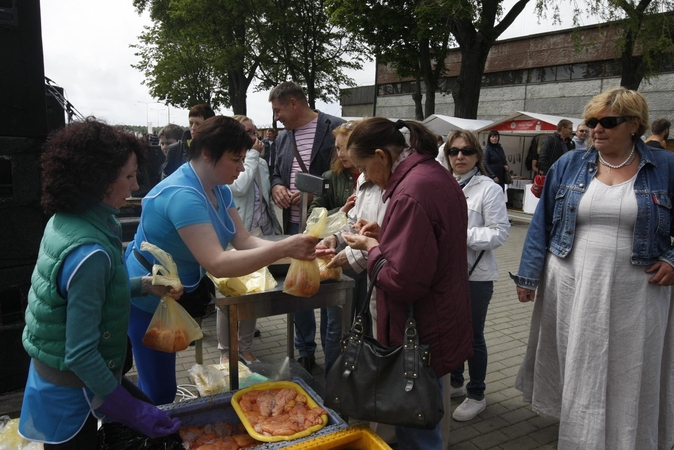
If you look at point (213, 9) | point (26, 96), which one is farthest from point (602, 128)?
point (213, 9)

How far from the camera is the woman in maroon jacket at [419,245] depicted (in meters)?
1.99

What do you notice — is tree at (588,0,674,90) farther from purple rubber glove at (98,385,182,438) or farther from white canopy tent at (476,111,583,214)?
purple rubber glove at (98,385,182,438)

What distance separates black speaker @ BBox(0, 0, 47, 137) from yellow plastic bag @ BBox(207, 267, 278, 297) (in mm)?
1745

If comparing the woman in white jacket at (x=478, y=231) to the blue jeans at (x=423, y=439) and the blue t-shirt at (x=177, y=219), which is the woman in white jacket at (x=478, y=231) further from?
the blue t-shirt at (x=177, y=219)

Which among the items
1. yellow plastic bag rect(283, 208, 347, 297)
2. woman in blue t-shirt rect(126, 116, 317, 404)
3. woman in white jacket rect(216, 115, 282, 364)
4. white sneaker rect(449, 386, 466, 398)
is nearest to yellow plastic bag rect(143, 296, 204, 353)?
woman in blue t-shirt rect(126, 116, 317, 404)

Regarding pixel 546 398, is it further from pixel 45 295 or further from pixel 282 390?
pixel 45 295

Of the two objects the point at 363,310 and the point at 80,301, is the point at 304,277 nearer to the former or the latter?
the point at 363,310

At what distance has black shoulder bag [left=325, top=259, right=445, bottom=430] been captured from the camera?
195 cm

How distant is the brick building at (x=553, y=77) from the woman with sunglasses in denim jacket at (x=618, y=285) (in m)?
16.8

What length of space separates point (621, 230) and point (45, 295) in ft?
8.91

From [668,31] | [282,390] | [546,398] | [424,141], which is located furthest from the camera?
[668,31]

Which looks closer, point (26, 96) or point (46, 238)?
point (46, 238)

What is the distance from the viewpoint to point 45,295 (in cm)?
170

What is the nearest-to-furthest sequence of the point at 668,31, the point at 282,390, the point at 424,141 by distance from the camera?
the point at 424,141 → the point at 282,390 → the point at 668,31
